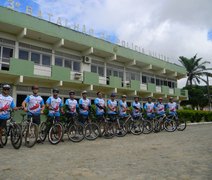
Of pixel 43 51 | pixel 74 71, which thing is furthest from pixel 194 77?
pixel 43 51

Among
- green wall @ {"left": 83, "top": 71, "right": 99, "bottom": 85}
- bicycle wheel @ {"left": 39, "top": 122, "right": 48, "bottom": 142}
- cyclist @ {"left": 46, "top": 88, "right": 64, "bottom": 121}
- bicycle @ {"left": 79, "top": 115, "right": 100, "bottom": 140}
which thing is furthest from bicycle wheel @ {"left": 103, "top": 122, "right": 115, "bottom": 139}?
green wall @ {"left": 83, "top": 71, "right": 99, "bottom": 85}

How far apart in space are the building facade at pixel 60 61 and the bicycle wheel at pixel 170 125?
9095mm

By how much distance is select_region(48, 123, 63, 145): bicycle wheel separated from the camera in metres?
8.31

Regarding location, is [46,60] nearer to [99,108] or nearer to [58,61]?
[58,61]

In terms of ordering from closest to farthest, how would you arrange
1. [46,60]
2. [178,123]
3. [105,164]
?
[105,164] → [178,123] → [46,60]

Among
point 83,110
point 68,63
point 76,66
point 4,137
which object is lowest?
point 4,137

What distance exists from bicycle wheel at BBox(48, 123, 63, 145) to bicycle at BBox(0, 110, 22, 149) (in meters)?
1.25

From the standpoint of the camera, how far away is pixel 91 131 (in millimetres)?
9609

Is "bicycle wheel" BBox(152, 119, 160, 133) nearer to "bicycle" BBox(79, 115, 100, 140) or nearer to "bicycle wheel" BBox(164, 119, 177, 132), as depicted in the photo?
"bicycle wheel" BBox(164, 119, 177, 132)

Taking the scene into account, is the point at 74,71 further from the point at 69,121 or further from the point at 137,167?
the point at 137,167

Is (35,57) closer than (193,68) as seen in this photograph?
Yes

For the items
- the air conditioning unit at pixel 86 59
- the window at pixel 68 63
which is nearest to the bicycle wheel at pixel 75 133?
the window at pixel 68 63

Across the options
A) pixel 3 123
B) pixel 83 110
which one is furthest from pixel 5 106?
pixel 83 110

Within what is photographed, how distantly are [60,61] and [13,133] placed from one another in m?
13.9
